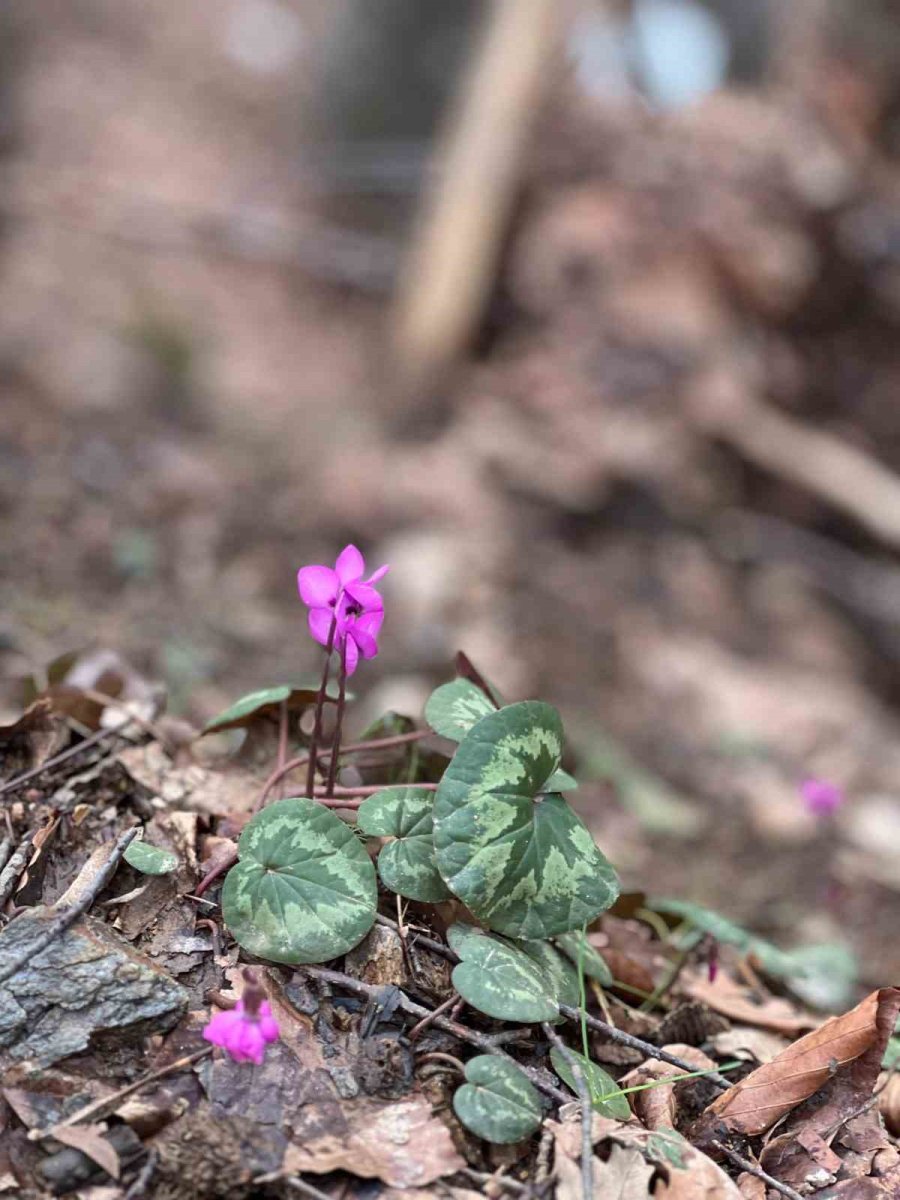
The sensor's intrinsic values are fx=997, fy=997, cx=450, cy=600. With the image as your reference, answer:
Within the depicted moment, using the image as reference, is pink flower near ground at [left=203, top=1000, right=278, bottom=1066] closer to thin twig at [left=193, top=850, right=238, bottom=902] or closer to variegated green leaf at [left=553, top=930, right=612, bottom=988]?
thin twig at [left=193, top=850, right=238, bottom=902]

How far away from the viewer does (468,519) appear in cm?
407

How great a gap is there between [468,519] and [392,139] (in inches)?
97.3

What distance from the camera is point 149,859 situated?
1220mm

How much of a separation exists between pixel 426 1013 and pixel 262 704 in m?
0.50

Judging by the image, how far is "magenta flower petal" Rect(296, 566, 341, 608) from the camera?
46.6 inches

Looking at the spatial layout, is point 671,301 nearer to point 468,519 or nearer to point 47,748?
point 468,519

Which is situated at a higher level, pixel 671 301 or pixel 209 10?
pixel 209 10

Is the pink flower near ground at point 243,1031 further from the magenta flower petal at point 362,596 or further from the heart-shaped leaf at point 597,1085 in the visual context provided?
the magenta flower petal at point 362,596

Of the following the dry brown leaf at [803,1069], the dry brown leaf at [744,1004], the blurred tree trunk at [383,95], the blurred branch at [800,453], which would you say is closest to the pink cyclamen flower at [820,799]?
the dry brown leaf at [744,1004]

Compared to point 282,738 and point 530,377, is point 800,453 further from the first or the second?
point 282,738

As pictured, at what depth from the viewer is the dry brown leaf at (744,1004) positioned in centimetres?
152

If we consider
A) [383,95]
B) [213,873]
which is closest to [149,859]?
[213,873]

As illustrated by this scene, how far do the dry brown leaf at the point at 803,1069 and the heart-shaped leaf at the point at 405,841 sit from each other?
426 millimetres

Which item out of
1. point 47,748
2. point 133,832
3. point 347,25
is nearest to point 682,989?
point 133,832
